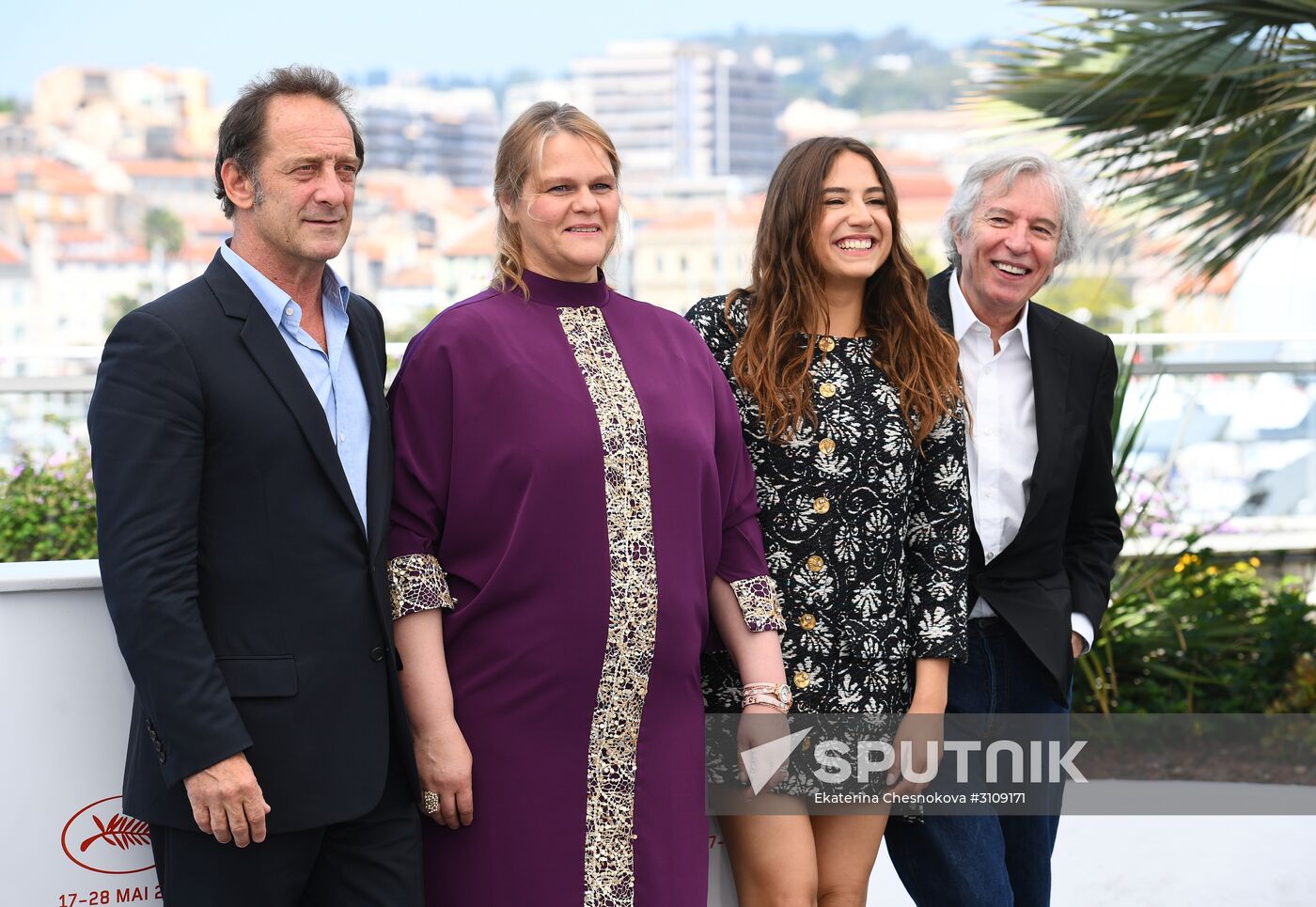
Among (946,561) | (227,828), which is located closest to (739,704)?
(946,561)

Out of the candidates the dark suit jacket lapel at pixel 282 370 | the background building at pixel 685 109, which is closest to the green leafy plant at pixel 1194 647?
the dark suit jacket lapel at pixel 282 370

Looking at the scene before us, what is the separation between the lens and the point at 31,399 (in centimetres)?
603

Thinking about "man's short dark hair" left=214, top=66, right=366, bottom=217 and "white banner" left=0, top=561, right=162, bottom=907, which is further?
"white banner" left=0, top=561, right=162, bottom=907

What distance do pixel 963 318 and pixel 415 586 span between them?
117 cm

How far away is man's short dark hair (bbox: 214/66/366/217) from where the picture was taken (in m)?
1.88

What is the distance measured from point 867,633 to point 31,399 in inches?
194

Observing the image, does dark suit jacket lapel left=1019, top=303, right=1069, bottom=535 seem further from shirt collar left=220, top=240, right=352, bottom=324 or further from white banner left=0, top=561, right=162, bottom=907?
white banner left=0, top=561, right=162, bottom=907

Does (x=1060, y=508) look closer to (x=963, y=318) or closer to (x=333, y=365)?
(x=963, y=318)

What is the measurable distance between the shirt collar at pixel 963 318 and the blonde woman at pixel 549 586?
2.23ft

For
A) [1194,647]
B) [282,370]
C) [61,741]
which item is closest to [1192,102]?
[1194,647]

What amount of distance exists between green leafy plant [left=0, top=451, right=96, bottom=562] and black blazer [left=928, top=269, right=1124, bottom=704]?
12.2 feet

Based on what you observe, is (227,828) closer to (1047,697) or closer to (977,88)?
(1047,697)
